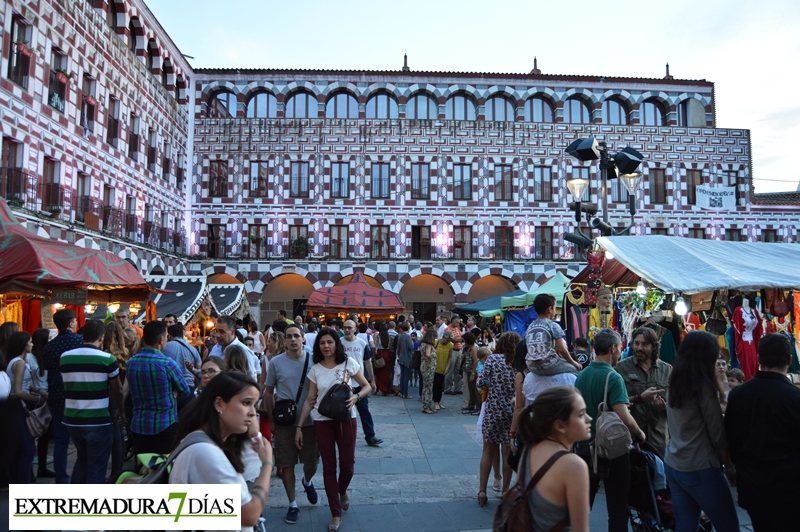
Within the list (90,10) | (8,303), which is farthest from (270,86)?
(8,303)

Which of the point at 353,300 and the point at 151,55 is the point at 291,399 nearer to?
the point at 353,300

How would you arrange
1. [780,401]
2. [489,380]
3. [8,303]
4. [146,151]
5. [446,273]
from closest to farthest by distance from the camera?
[780,401], [489,380], [8,303], [146,151], [446,273]

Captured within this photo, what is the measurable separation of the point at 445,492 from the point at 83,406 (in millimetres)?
3672

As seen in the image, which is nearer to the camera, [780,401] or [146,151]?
[780,401]

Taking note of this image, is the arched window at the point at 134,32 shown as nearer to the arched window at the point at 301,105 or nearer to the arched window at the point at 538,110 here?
the arched window at the point at 301,105

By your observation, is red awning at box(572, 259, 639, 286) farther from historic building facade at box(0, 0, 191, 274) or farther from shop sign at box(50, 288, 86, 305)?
historic building facade at box(0, 0, 191, 274)

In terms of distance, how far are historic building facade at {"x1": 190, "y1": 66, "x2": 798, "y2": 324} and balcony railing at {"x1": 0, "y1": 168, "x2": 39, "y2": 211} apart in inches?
489

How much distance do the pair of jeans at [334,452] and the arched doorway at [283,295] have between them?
24890 millimetres

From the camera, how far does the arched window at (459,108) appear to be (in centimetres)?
3106

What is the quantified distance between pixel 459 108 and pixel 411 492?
26.5 metres

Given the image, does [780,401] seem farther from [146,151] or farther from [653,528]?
[146,151]

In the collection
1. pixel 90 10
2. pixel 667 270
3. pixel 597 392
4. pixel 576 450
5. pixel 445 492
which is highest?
pixel 90 10

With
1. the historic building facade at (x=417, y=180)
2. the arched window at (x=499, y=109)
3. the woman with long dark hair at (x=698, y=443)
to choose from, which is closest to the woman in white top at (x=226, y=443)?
the woman with long dark hair at (x=698, y=443)

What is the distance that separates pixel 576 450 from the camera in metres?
4.77
